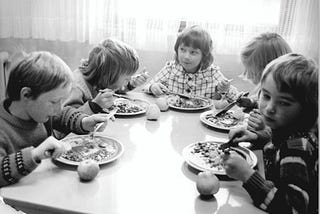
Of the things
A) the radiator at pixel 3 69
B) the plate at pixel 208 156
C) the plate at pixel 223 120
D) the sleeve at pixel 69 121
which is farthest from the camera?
the radiator at pixel 3 69

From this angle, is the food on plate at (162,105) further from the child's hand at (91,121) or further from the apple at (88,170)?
the apple at (88,170)

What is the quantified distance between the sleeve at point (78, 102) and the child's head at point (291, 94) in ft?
2.51

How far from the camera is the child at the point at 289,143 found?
993 mm

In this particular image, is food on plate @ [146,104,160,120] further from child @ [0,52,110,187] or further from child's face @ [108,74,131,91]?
child @ [0,52,110,187]

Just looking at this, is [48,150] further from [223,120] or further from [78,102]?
[223,120]

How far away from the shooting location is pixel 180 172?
121cm

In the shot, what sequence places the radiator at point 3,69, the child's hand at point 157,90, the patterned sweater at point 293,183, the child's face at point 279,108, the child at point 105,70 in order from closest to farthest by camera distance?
the patterned sweater at point 293,183 < the child's face at point 279,108 < the child at point 105,70 < the child's hand at point 157,90 < the radiator at point 3,69

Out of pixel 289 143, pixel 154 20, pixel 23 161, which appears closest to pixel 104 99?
pixel 23 161

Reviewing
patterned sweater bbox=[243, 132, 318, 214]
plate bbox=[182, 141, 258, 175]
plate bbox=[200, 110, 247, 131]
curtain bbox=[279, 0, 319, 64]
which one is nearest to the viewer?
patterned sweater bbox=[243, 132, 318, 214]

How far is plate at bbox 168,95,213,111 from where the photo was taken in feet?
5.94

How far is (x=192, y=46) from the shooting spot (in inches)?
88.1

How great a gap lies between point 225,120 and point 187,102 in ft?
0.86

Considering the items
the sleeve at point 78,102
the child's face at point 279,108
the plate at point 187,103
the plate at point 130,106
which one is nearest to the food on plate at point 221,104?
the plate at point 187,103

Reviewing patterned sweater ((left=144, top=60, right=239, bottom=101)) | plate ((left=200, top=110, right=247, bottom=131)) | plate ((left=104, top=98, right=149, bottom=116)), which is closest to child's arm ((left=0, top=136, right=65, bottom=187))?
plate ((left=104, top=98, right=149, bottom=116))
